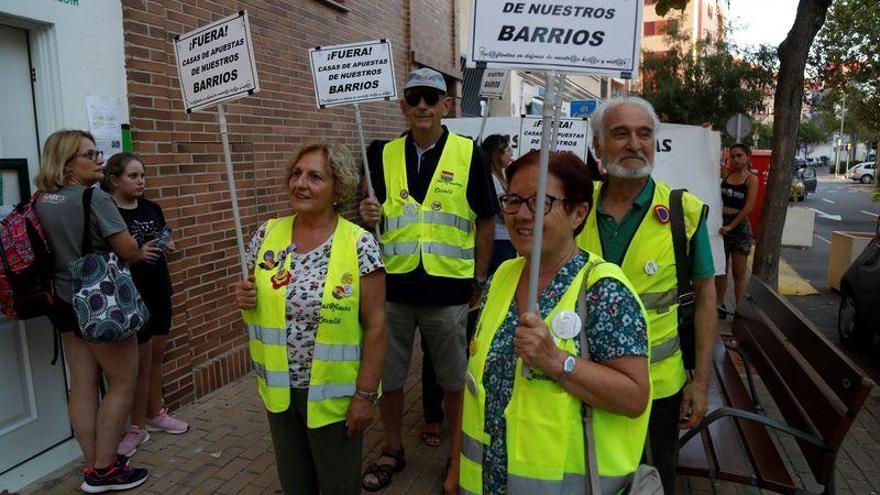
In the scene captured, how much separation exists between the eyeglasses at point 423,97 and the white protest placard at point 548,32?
1.56 metres

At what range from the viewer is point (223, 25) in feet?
9.87

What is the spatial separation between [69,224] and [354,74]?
6.14 ft

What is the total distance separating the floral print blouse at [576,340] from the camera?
1687 millimetres

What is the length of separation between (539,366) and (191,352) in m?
3.68

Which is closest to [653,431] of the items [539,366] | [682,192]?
[682,192]

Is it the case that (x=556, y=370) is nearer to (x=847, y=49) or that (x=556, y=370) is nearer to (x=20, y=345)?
(x=20, y=345)

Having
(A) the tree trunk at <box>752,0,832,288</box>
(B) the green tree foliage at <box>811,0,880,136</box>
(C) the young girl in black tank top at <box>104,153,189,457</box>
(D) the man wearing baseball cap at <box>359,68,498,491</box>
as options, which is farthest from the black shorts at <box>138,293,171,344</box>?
(B) the green tree foliage at <box>811,0,880,136</box>

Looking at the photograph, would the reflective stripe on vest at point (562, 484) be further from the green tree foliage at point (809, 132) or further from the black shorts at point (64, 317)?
the green tree foliage at point (809, 132)

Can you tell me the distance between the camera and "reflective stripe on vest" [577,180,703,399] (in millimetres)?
2359

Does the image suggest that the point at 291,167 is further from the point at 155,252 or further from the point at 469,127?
the point at 469,127

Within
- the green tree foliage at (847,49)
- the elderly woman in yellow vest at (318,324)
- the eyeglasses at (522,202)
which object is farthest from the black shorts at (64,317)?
the green tree foliage at (847,49)

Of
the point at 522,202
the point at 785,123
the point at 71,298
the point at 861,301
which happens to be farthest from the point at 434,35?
the point at 522,202

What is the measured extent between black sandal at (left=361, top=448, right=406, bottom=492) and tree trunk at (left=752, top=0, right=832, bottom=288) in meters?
4.00

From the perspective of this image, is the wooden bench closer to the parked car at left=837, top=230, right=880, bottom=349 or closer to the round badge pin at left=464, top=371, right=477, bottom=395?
the round badge pin at left=464, top=371, right=477, bottom=395
